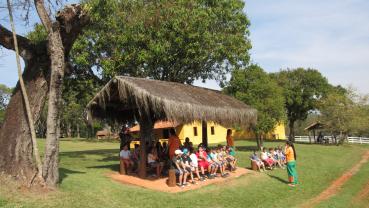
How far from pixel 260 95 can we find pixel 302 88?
25.5m

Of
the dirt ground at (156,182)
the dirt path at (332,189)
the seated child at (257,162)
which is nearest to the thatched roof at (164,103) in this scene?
the seated child at (257,162)

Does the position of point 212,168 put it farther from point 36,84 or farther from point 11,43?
point 11,43

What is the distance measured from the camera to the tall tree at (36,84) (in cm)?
981

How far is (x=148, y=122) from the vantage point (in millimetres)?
15344

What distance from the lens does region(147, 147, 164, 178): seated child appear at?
13773 millimetres

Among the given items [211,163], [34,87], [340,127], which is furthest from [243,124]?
[340,127]

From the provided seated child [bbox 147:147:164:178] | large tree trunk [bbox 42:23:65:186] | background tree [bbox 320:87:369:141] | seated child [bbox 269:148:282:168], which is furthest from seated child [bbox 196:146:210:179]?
background tree [bbox 320:87:369:141]

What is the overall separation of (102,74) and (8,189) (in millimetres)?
11599

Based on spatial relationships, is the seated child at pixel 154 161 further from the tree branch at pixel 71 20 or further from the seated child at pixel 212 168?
the tree branch at pixel 71 20

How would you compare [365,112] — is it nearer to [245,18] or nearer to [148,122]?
[245,18]

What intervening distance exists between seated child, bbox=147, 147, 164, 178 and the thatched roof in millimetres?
1407

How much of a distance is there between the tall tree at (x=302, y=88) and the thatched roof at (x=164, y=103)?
116 ft

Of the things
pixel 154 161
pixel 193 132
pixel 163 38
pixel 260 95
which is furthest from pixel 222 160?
pixel 193 132

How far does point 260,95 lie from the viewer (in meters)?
29.0
